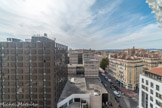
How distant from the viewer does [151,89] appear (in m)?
19.0

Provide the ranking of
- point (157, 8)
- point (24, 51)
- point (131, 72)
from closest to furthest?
point (157, 8) → point (24, 51) → point (131, 72)

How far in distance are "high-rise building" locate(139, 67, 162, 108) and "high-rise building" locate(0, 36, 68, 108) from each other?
23.3 m

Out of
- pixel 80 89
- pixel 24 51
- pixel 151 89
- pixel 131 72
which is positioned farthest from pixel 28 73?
pixel 131 72

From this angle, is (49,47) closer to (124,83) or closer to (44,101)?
(44,101)

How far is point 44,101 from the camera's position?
17609 millimetres

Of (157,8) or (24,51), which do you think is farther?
(24,51)

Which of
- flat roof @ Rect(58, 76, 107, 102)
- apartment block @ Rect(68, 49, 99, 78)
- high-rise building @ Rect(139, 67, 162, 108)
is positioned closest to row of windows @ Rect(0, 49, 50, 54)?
flat roof @ Rect(58, 76, 107, 102)

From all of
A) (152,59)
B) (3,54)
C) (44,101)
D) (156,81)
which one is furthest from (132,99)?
(3,54)

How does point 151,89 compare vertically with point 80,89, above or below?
above

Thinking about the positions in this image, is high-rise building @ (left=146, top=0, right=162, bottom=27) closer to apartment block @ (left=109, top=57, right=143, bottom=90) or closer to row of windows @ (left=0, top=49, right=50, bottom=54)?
row of windows @ (left=0, top=49, right=50, bottom=54)

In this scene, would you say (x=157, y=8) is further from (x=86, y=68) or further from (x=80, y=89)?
(x=86, y=68)

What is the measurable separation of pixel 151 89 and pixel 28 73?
29.3 meters

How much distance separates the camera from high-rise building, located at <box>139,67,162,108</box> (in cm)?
1725

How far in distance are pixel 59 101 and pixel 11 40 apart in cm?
1902
